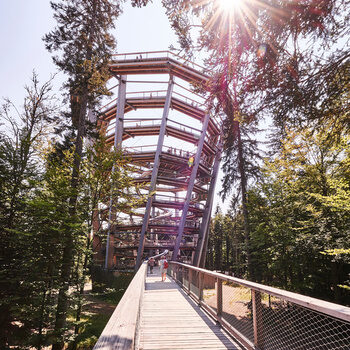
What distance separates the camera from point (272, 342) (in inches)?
131

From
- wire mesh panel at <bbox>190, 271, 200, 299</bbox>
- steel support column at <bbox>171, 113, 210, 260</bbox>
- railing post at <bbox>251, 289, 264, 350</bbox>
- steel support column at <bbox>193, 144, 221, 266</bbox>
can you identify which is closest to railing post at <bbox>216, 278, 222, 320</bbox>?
railing post at <bbox>251, 289, 264, 350</bbox>

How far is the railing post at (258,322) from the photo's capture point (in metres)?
3.37

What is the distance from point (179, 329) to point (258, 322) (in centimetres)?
182

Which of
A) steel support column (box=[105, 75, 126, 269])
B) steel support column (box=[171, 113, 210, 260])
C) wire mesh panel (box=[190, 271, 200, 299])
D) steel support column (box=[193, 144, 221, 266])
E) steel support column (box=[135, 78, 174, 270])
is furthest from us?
steel support column (box=[193, 144, 221, 266])

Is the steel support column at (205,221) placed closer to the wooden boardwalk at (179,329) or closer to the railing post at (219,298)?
the wooden boardwalk at (179,329)

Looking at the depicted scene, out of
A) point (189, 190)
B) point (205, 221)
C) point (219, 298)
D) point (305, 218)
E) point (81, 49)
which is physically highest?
point (81, 49)

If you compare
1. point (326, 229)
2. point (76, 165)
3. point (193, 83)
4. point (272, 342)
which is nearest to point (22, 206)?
point (76, 165)

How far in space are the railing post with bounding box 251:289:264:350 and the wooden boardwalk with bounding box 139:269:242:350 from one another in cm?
50

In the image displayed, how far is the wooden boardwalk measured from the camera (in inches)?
147

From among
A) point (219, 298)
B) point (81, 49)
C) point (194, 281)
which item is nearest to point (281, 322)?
point (219, 298)

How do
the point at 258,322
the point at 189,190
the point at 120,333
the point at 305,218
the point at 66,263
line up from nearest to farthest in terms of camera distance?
the point at 120,333
the point at 258,322
the point at 66,263
the point at 305,218
the point at 189,190

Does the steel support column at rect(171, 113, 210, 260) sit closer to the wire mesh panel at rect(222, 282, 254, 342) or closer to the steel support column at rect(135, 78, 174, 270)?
the steel support column at rect(135, 78, 174, 270)

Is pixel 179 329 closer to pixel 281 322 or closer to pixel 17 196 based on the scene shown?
pixel 281 322

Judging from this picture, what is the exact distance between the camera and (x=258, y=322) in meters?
3.48
